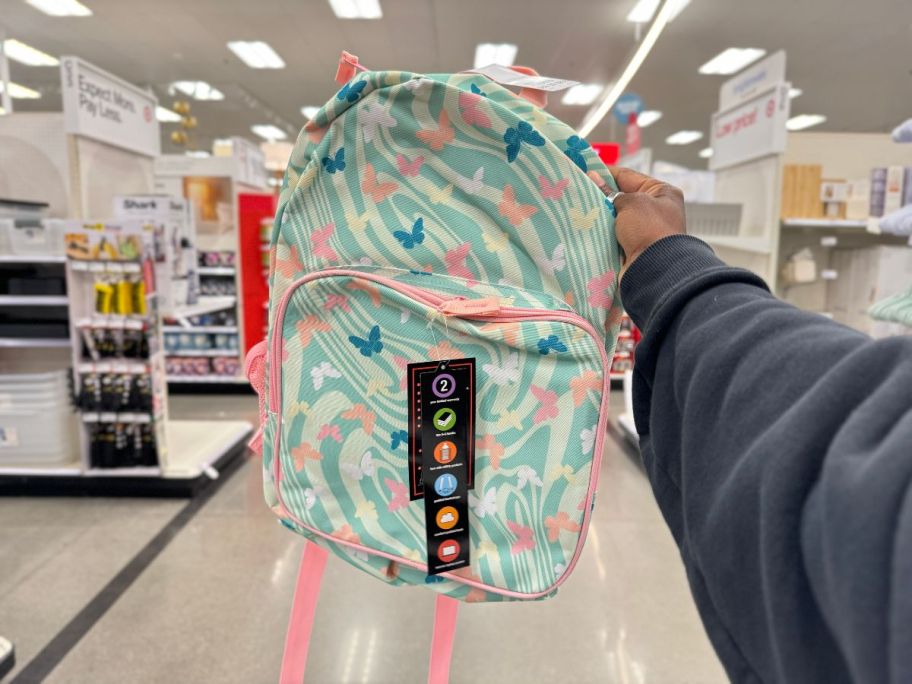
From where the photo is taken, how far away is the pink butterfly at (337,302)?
27.6 inches

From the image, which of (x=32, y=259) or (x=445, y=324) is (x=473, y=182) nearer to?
(x=445, y=324)

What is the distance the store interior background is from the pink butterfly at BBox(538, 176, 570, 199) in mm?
357

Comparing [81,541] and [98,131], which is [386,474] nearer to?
[81,541]

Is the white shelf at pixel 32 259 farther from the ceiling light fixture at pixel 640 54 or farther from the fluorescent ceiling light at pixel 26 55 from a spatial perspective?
the fluorescent ceiling light at pixel 26 55

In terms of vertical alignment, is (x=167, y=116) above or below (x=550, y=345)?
above

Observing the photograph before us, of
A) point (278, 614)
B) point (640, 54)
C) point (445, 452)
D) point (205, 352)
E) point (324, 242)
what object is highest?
point (640, 54)

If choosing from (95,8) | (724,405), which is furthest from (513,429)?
(95,8)

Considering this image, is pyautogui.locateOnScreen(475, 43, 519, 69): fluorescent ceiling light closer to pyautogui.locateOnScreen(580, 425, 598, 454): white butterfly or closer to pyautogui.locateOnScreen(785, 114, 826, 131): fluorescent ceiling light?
pyautogui.locateOnScreen(785, 114, 826, 131): fluorescent ceiling light

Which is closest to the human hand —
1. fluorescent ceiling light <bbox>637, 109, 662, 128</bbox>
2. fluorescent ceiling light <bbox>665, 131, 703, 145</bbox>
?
fluorescent ceiling light <bbox>637, 109, 662, 128</bbox>

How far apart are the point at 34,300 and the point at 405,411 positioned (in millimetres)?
2629

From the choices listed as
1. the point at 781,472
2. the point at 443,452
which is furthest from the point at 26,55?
the point at 781,472

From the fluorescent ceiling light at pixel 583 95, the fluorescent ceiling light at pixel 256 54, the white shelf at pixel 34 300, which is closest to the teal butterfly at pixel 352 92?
the white shelf at pixel 34 300

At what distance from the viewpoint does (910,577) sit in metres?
0.28

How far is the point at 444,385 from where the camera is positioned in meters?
0.67
